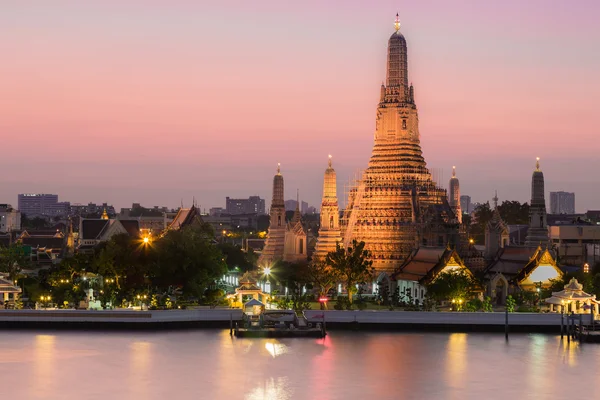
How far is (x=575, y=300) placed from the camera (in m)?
71.6

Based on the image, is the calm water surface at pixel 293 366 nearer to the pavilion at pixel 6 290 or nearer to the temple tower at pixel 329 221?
the pavilion at pixel 6 290

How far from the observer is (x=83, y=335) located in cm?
6794

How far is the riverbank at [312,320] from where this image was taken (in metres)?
70.2

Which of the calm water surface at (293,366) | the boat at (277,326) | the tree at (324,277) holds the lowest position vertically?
the calm water surface at (293,366)

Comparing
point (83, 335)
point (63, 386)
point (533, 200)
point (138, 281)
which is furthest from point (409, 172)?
point (63, 386)

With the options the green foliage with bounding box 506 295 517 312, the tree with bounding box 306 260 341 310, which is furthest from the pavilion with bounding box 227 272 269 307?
the green foliage with bounding box 506 295 517 312

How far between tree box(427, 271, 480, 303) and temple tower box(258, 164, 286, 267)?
28604mm

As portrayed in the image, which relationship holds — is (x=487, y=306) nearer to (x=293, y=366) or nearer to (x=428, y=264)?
(x=428, y=264)

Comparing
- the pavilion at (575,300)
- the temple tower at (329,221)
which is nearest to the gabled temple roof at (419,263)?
the temple tower at (329,221)

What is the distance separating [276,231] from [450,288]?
115ft

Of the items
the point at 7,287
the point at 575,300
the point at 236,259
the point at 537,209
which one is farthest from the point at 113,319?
the point at 537,209

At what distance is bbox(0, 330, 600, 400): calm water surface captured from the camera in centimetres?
5094

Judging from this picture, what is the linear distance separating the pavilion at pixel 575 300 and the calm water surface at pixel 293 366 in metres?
4.81

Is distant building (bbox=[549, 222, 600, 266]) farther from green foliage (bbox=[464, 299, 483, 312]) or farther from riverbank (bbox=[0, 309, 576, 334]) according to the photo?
riverbank (bbox=[0, 309, 576, 334])
